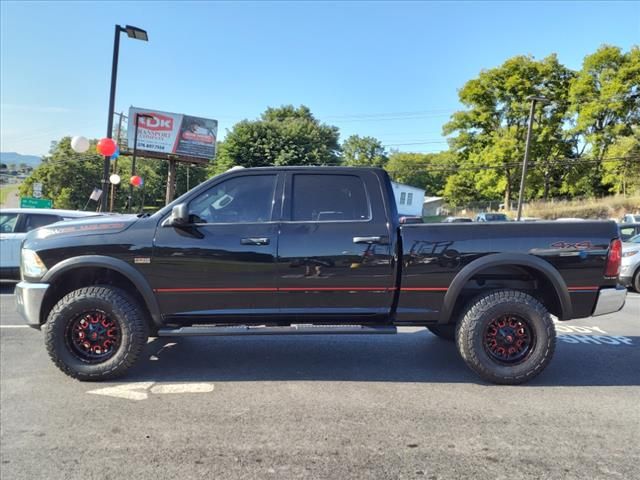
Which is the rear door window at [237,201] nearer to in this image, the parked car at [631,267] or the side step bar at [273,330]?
the side step bar at [273,330]

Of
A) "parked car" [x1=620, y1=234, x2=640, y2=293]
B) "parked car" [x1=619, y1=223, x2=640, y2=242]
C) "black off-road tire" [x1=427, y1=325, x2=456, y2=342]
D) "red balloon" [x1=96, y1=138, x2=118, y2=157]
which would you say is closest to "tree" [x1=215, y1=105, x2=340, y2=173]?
"red balloon" [x1=96, y1=138, x2=118, y2=157]

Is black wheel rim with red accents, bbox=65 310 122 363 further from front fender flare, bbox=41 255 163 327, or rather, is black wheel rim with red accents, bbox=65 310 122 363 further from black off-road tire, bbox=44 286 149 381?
front fender flare, bbox=41 255 163 327

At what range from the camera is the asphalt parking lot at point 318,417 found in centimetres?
271

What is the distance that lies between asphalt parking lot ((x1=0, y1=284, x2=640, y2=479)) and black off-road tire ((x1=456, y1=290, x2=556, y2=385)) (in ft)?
0.50

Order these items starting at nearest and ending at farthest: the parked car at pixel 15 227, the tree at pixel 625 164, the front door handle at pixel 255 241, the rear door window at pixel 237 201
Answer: the front door handle at pixel 255 241 → the rear door window at pixel 237 201 → the parked car at pixel 15 227 → the tree at pixel 625 164

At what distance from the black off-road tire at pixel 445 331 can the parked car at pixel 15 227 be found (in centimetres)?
696

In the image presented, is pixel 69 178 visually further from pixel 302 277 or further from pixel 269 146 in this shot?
pixel 302 277

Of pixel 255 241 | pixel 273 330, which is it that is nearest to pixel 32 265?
pixel 255 241

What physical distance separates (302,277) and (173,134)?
109 ft

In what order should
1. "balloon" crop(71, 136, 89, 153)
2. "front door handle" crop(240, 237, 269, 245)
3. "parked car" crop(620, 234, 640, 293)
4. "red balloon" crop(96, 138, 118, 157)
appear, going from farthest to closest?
"balloon" crop(71, 136, 89, 153)
"red balloon" crop(96, 138, 118, 157)
"parked car" crop(620, 234, 640, 293)
"front door handle" crop(240, 237, 269, 245)

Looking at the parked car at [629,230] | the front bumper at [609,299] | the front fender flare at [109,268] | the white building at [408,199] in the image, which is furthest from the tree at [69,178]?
the front bumper at [609,299]

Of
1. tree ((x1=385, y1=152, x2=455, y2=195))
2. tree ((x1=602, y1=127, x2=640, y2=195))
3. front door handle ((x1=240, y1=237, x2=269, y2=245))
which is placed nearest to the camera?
front door handle ((x1=240, y1=237, x2=269, y2=245))

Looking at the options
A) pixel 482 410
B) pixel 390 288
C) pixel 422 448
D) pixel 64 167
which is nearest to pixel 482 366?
A: pixel 482 410

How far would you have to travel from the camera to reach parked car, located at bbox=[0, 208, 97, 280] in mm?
8594
